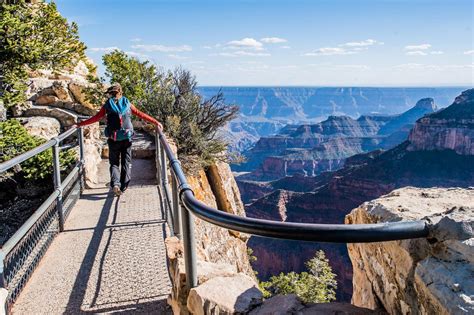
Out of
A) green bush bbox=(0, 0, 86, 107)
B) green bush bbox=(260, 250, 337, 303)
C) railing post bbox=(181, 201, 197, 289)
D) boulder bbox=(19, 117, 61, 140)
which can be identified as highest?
green bush bbox=(0, 0, 86, 107)

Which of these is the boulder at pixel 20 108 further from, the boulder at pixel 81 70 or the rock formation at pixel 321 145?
the rock formation at pixel 321 145

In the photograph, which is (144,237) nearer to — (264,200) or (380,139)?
(264,200)

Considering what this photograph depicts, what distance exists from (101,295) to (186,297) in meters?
1.23

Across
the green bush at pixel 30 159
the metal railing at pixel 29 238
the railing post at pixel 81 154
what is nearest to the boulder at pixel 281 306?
A: the metal railing at pixel 29 238

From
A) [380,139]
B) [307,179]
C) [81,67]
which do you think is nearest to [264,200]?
[307,179]

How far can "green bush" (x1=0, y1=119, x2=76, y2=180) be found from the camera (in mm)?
7531

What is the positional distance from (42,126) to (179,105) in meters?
3.64

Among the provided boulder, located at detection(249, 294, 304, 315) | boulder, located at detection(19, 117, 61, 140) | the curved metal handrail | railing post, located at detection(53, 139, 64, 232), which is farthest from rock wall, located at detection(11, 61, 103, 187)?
the curved metal handrail

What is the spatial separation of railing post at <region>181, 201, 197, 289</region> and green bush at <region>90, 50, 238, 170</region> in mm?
8064

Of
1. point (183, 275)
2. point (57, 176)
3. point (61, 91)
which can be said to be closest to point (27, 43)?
point (61, 91)

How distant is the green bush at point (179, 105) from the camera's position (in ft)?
35.8

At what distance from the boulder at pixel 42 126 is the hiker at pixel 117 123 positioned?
4.57 metres

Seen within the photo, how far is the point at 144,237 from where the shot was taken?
4.67 metres

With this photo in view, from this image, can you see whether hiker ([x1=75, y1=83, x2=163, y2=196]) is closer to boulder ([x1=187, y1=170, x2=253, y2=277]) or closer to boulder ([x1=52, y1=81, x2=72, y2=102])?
boulder ([x1=187, y1=170, x2=253, y2=277])
